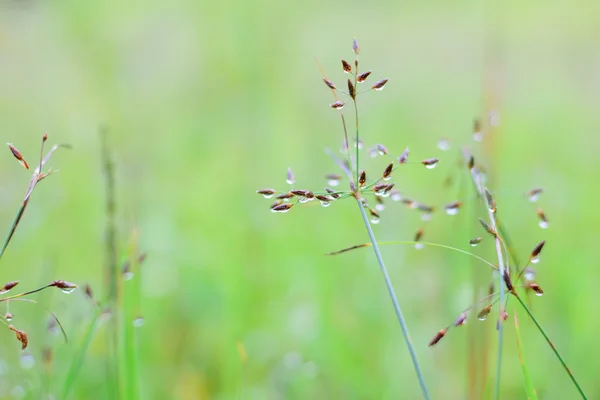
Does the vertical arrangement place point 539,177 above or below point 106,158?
below

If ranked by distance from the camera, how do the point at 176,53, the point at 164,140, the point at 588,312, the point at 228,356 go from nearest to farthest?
the point at 228,356
the point at 588,312
the point at 164,140
the point at 176,53

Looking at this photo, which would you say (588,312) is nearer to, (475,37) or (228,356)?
(228,356)

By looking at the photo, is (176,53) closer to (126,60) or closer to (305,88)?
(126,60)

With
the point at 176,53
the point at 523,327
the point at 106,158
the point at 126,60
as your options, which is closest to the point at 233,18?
the point at 176,53

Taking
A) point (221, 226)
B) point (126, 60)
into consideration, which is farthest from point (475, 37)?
point (221, 226)

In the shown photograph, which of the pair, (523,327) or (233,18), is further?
(233,18)

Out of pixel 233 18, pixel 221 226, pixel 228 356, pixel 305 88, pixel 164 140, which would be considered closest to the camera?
pixel 228 356

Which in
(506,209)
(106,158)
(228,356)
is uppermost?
(106,158)
